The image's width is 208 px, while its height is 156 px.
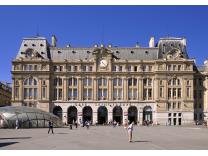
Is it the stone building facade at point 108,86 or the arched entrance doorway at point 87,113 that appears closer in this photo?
the stone building facade at point 108,86

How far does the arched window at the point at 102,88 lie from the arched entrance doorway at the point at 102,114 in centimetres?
289

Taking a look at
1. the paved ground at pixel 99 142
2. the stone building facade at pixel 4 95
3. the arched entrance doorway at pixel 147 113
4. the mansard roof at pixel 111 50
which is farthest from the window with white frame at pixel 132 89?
the paved ground at pixel 99 142

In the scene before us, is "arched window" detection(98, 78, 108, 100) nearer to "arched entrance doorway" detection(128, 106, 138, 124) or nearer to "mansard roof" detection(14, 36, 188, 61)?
"mansard roof" detection(14, 36, 188, 61)

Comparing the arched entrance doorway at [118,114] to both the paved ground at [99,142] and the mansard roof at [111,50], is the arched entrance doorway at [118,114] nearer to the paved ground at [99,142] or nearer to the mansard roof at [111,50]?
the mansard roof at [111,50]

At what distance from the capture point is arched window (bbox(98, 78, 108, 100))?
126 metres

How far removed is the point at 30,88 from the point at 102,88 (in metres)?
19.0

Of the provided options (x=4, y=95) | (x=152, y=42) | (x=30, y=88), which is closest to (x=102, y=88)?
(x=30, y=88)

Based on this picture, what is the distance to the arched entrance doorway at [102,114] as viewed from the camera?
127 m

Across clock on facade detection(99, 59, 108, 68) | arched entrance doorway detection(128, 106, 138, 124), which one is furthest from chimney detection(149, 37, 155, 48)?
arched entrance doorway detection(128, 106, 138, 124)

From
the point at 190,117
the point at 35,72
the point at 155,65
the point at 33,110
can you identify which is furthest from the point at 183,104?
the point at 33,110

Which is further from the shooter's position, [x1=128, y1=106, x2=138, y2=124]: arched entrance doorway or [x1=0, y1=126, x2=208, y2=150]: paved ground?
[x1=128, y1=106, x2=138, y2=124]: arched entrance doorway

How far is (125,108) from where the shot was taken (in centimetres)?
→ 12556

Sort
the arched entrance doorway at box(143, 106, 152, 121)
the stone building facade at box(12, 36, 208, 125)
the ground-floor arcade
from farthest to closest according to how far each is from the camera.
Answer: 1. the arched entrance doorway at box(143, 106, 152, 121)
2. the stone building facade at box(12, 36, 208, 125)
3. the ground-floor arcade
